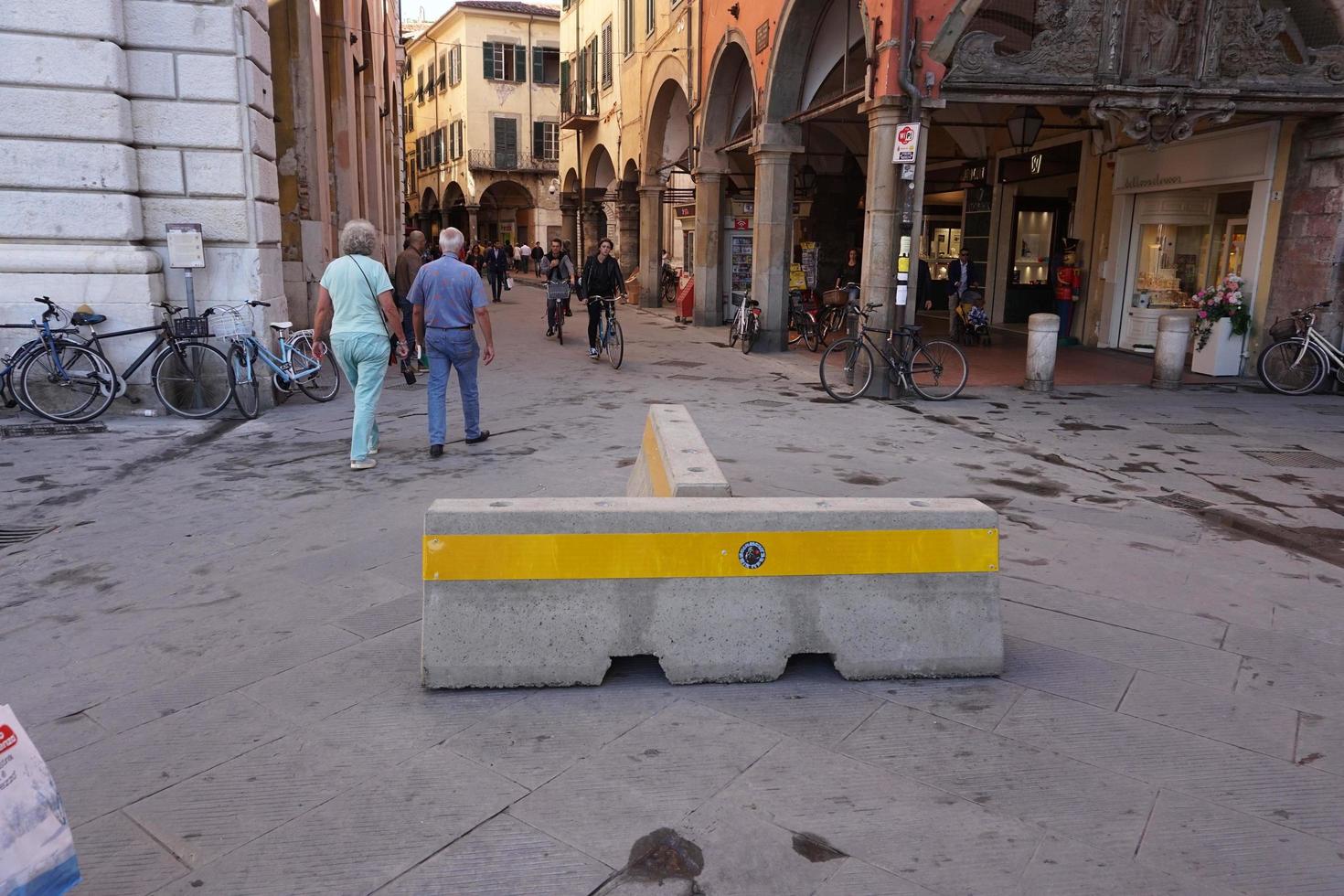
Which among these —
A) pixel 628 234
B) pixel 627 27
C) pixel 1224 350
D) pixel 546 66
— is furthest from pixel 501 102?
pixel 1224 350

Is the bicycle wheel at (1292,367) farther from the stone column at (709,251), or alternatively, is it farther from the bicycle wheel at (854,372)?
the stone column at (709,251)

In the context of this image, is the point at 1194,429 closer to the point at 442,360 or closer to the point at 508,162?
the point at 442,360

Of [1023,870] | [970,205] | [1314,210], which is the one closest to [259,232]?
[1023,870]

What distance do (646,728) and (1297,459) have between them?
7.68m

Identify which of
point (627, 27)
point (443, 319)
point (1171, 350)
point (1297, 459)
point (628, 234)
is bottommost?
point (1297, 459)

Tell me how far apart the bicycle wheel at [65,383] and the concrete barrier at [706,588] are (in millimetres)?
6926

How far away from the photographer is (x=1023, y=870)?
2838 mm

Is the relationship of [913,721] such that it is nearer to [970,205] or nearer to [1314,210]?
[1314,210]

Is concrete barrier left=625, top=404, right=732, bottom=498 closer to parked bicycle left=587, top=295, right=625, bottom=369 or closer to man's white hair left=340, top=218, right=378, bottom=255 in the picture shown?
man's white hair left=340, top=218, right=378, bottom=255

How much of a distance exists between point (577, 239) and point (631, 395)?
2512 centimetres

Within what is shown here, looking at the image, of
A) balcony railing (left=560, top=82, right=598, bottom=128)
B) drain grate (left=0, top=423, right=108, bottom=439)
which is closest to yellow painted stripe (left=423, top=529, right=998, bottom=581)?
drain grate (left=0, top=423, right=108, bottom=439)

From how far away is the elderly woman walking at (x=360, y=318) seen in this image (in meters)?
7.37

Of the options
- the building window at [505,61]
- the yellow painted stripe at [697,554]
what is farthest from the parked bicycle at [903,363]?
the building window at [505,61]

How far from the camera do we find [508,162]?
1864 inches
